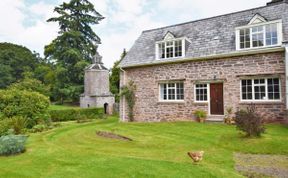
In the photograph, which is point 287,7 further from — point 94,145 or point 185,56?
point 94,145

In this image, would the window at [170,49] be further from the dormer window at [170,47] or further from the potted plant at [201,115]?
the potted plant at [201,115]

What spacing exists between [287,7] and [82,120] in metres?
19.3

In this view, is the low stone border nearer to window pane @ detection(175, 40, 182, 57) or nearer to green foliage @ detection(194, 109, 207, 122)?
green foliage @ detection(194, 109, 207, 122)

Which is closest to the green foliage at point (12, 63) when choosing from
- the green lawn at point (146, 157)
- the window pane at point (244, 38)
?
the green lawn at point (146, 157)

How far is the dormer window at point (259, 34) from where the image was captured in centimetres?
1459

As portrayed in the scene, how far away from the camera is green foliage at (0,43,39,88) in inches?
2402

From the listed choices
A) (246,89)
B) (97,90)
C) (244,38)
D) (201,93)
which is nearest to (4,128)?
(201,93)

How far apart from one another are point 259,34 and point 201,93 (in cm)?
532

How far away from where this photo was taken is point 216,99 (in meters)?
16.8

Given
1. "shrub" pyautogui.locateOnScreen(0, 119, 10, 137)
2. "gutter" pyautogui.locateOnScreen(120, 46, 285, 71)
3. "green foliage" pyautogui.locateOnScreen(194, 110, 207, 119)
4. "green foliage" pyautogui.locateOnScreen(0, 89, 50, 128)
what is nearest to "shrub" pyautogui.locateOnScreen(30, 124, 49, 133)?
"green foliage" pyautogui.locateOnScreen(0, 89, 50, 128)

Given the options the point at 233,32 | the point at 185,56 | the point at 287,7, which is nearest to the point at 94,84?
the point at 185,56

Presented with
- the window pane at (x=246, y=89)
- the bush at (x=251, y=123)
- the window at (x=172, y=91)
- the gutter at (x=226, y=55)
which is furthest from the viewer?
the window at (x=172, y=91)

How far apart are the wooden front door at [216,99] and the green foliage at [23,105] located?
509 inches

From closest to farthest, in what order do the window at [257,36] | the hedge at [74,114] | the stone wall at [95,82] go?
the window at [257,36]
the hedge at [74,114]
the stone wall at [95,82]
